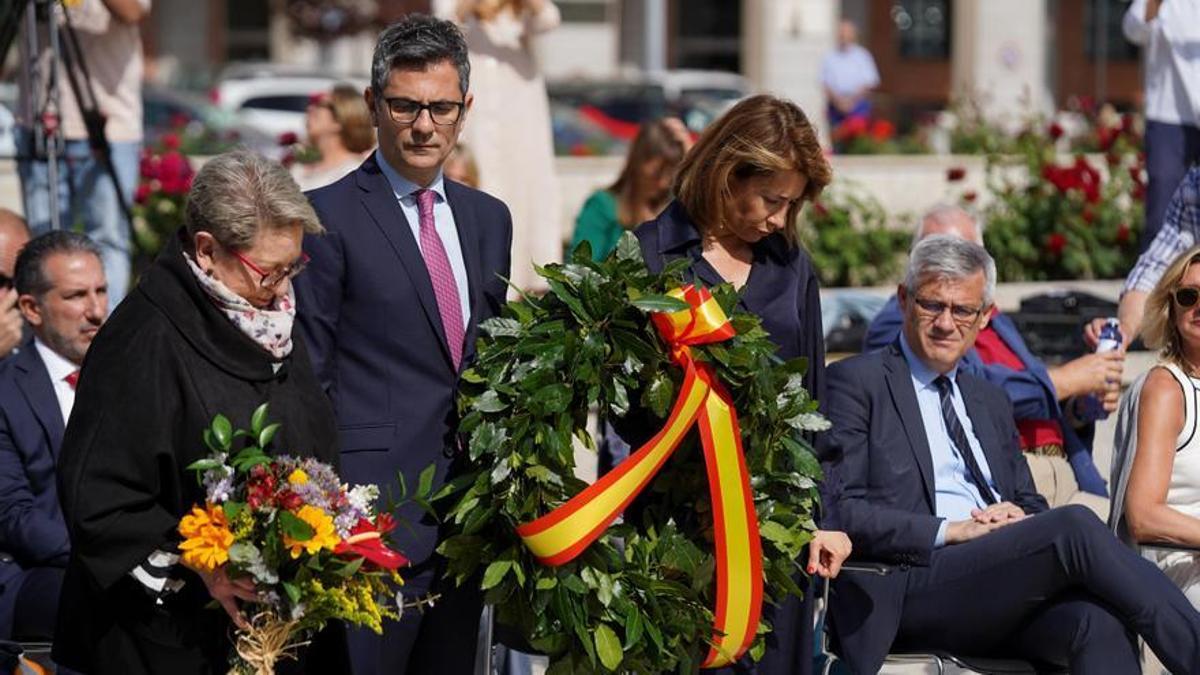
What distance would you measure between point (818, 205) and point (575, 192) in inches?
64.2

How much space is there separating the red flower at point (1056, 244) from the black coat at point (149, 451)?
7896mm

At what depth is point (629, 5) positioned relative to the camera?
35469mm

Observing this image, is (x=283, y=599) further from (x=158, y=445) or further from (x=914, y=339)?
(x=914, y=339)

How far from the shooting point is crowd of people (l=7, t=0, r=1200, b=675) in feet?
12.6

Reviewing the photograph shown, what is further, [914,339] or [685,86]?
[685,86]

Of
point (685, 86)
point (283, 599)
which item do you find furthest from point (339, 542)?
point (685, 86)

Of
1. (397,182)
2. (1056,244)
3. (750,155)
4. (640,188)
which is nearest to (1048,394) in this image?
(750,155)

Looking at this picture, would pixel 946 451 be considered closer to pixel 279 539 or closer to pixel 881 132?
pixel 279 539

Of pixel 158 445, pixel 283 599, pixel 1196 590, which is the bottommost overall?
pixel 1196 590

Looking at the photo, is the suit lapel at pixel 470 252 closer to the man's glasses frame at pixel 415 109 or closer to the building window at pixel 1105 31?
the man's glasses frame at pixel 415 109

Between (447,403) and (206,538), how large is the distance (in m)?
0.83

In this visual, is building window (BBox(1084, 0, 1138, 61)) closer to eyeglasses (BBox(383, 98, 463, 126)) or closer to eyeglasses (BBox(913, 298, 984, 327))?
eyeglasses (BBox(913, 298, 984, 327))

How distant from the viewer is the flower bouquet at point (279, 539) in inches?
145

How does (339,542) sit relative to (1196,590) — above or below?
above
